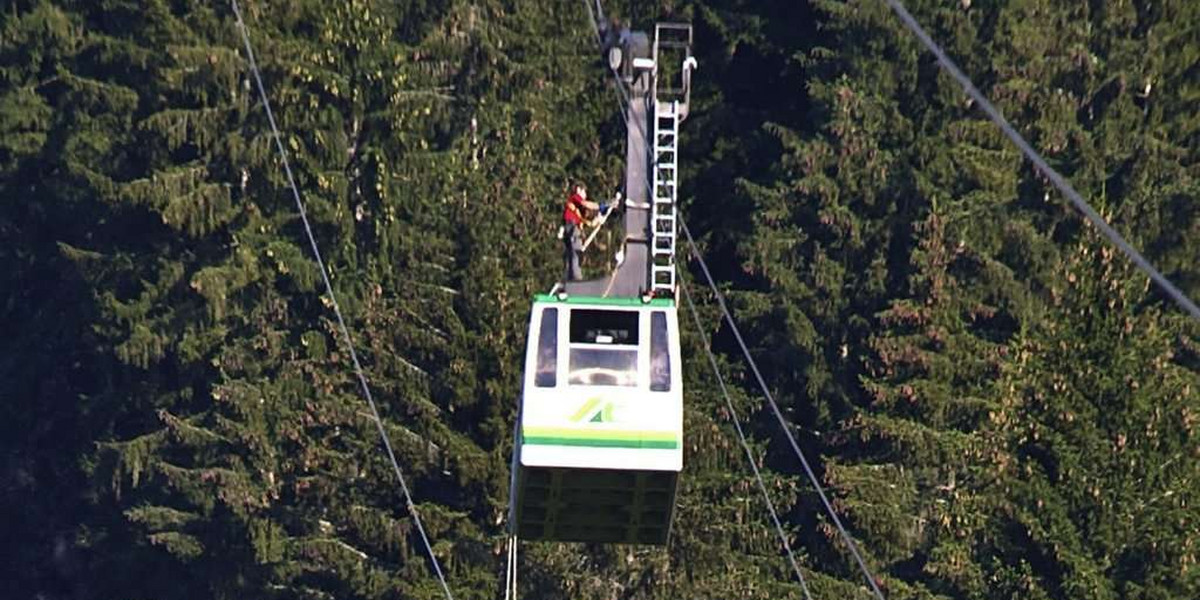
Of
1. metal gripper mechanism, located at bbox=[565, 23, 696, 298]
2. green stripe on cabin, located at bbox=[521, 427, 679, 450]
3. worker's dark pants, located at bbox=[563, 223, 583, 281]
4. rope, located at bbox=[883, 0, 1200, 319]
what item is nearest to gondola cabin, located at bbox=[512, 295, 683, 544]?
green stripe on cabin, located at bbox=[521, 427, 679, 450]

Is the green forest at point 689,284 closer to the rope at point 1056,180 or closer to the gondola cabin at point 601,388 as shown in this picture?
the gondola cabin at point 601,388

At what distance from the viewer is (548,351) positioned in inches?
1515

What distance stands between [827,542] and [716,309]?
517 cm

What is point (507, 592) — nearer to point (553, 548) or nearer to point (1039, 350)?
point (553, 548)

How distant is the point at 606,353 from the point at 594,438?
3.19 feet

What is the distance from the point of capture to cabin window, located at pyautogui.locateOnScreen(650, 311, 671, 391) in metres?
38.3

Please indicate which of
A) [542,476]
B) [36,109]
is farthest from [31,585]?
[542,476]

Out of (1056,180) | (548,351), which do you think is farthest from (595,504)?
(1056,180)

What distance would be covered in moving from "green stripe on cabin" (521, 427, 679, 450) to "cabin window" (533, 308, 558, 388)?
52 centimetres

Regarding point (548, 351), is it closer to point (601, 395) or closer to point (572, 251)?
point (601, 395)

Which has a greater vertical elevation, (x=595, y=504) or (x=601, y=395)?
(x=601, y=395)

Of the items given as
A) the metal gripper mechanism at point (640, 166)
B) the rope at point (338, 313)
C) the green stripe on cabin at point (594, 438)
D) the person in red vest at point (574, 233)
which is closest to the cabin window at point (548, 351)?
the green stripe on cabin at point (594, 438)

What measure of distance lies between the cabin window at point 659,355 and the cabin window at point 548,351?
1.06 m

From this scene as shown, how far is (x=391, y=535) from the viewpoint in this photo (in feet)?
199
